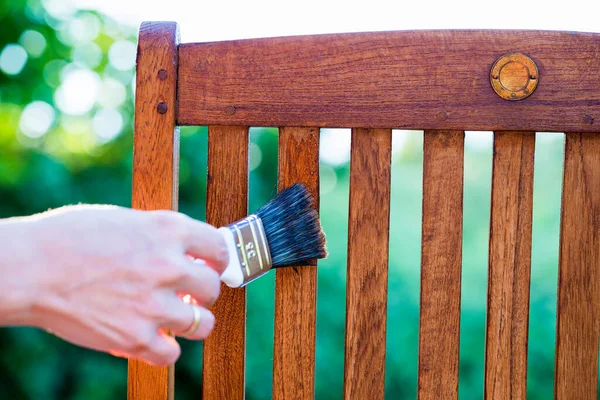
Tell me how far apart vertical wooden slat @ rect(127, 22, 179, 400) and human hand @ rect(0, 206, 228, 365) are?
38 centimetres

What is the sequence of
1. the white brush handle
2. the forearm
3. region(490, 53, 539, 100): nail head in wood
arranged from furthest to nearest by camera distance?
region(490, 53, 539, 100): nail head in wood, the white brush handle, the forearm

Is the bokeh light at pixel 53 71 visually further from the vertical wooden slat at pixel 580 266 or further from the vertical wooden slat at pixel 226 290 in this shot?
the vertical wooden slat at pixel 580 266

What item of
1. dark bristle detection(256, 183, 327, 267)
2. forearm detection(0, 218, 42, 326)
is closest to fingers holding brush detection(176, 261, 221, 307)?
forearm detection(0, 218, 42, 326)

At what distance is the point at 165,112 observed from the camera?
97cm

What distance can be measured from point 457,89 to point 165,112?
463 mm

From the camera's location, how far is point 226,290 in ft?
3.25

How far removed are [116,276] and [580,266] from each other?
746 mm

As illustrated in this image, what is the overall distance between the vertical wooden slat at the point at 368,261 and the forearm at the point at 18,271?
546mm

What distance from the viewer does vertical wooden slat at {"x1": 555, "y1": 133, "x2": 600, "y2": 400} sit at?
38.1 inches

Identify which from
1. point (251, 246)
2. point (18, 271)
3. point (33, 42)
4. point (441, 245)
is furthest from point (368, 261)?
point (33, 42)

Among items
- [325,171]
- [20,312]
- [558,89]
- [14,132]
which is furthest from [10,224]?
[14,132]

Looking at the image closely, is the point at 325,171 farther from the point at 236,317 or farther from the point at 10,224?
the point at 10,224

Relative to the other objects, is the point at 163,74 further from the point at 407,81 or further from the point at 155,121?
the point at 407,81

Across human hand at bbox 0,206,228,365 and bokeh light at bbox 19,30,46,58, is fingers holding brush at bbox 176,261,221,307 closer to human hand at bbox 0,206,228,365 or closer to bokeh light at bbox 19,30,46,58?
human hand at bbox 0,206,228,365
